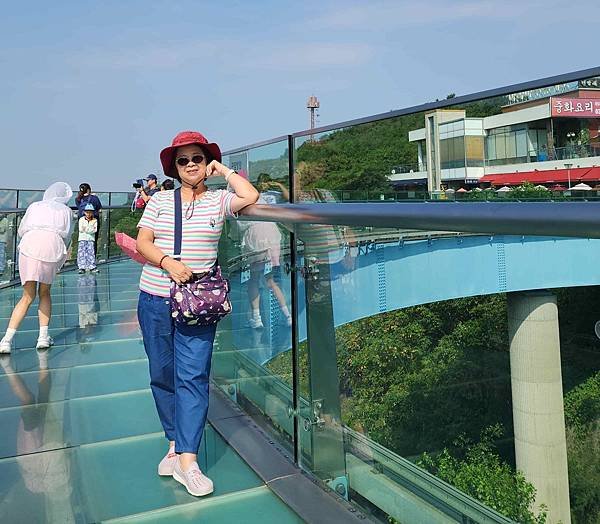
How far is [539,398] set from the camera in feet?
5.12

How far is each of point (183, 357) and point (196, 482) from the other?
18.9 inches

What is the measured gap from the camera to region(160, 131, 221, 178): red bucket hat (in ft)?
8.26

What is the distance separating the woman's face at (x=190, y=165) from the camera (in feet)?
8.38

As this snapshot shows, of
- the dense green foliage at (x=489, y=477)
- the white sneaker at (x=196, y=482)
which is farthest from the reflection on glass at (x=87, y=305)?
the dense green foliage at (x=489, y=477)

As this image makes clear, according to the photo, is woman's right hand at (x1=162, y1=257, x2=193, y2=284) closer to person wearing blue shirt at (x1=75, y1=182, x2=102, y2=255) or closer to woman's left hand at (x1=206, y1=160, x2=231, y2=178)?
woman's left hand at (x1=206, y1=160, x2=231, y2=178)

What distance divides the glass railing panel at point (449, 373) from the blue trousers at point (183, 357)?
469mm

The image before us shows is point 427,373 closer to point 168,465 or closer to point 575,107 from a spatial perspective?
point 575,107

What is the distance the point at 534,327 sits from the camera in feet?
5.12

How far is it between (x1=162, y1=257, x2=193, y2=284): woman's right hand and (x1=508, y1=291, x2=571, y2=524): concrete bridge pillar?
123 cm

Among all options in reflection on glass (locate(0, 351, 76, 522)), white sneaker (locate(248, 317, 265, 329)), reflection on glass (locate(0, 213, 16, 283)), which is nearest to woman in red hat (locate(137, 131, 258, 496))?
reflection on glass (locate(0, 351, 76, 522))

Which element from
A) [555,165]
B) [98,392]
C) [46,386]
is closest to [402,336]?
[555,165]

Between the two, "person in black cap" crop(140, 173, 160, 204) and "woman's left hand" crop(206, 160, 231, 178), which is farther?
"person in black cap" crop(140, 173, 160, 204)

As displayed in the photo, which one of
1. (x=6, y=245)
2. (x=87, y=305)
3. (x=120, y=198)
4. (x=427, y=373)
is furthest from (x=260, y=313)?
(x=120, y=198)

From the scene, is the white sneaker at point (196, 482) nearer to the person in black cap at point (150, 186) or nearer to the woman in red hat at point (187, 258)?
the woman in red hat at point (187, 258)
